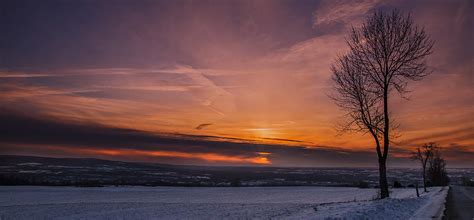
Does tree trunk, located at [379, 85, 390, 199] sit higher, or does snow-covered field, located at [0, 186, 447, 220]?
tree trunk, located at [379, 85, 390, 199]

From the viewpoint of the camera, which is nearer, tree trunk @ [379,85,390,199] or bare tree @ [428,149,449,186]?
tree trunk @ [379,85,390,199]

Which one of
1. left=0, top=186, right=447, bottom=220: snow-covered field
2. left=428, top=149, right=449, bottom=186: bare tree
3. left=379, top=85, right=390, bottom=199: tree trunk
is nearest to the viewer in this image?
left=0, top=186, right=447, bottom=220: snow-covered field

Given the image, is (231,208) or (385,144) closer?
(385,144)

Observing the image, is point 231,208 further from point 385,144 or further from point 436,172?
point 436,172

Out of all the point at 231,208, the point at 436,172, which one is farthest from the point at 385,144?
the point at 436,172

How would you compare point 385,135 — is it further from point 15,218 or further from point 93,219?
point 15,218

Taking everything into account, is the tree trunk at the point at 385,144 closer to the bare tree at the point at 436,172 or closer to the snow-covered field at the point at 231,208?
the snow-covered field at the point at 231,208

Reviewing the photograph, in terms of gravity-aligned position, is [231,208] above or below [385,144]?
below

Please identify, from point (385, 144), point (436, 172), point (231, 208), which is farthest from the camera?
point (436, 172)

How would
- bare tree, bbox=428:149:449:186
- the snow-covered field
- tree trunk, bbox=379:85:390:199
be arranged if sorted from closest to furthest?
the snow-covered field < tree trunk, bbox=379:85:390:199 < bare tree, bbox=428:149:449:186

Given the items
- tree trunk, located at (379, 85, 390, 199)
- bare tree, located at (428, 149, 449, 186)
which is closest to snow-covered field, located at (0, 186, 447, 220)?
tree trunk, located at (379, 85, 390, 199)

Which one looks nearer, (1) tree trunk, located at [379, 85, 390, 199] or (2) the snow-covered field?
(2) the snow-covered field

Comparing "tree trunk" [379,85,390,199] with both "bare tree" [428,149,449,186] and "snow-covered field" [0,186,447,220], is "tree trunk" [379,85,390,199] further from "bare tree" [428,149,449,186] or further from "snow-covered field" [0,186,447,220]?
"bare tree" [428,149,449,186]

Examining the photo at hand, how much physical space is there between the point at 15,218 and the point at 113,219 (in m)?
7.91
